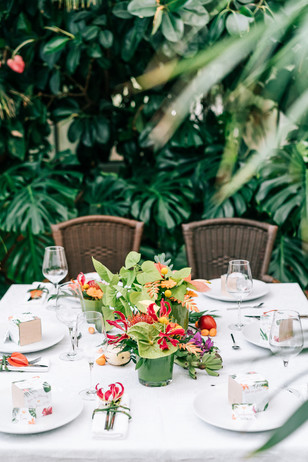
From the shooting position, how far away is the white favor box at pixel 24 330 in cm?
136

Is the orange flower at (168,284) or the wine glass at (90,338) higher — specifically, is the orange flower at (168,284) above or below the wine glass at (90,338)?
above

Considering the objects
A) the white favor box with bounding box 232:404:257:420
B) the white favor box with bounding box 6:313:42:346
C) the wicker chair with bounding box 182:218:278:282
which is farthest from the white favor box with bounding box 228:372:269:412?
the wicker chair with bounding box 182:218:278:282

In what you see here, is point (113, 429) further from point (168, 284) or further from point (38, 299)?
point (38, 299)

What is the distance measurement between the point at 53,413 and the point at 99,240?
143 cm

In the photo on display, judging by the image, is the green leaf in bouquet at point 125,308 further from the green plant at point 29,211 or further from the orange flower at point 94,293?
the green plant at point 29,211

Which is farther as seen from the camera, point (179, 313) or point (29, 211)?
point (29, 211)

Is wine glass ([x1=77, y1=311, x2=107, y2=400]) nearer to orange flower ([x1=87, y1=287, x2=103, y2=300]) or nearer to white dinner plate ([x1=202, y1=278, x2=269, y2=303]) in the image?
orange flower ([x1=87, y1=287, x2=103, y2=300])

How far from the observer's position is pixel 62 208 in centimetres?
290

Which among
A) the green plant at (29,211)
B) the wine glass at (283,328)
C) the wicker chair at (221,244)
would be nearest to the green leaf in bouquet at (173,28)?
the wine glass at (283,328)

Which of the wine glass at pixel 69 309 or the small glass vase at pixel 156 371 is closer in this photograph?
the small glass vase at pixel 156 371

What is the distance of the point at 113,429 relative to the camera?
3.19 feet

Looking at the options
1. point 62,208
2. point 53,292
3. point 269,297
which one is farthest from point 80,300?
point 62,208

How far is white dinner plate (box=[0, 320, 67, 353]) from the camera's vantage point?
4.39 feet

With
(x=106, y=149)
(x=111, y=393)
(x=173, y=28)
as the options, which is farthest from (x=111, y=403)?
(x=106, y=149)
